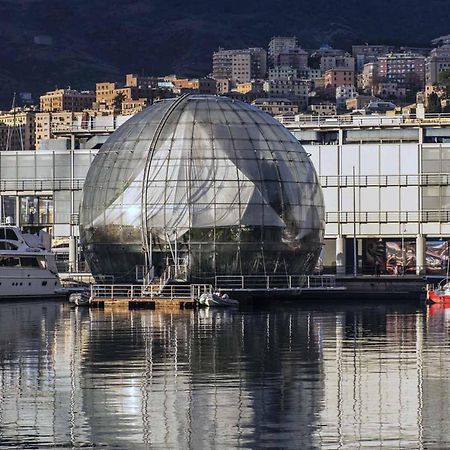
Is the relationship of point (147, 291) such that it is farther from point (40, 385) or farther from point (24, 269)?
point (40, 385)

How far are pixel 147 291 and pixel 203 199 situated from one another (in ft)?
22.6

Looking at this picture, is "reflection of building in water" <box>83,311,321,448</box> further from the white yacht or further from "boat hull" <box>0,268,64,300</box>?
the white yacht

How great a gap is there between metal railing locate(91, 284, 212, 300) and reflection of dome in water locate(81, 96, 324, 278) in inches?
114

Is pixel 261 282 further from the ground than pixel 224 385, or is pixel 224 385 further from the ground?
pixel 261 282

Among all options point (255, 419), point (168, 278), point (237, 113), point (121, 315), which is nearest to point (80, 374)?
point (255, 419)

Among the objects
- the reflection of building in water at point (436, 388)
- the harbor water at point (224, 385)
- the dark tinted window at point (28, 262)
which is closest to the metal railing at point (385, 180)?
the dark tinted window at point (28, 262)

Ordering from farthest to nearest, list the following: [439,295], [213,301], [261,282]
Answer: [439,295] < [261,282] < [213,301]

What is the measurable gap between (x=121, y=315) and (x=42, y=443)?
4386 centimetres

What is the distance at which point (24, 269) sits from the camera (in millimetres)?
101000

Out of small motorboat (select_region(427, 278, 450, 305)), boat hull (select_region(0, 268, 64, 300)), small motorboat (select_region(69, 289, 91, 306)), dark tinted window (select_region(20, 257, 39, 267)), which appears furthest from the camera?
dark tinted window (select_region(20, 257, 39, 267))

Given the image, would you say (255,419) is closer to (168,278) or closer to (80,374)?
(80,374)

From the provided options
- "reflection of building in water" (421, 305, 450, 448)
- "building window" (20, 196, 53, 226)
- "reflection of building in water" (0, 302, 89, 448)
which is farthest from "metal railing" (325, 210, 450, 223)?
"reflection of building in water" (421, 305, 450, 448)

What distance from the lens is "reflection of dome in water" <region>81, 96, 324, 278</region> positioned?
9212 centimetres

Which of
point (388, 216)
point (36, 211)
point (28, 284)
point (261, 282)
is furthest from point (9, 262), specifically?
point (36, 211)
